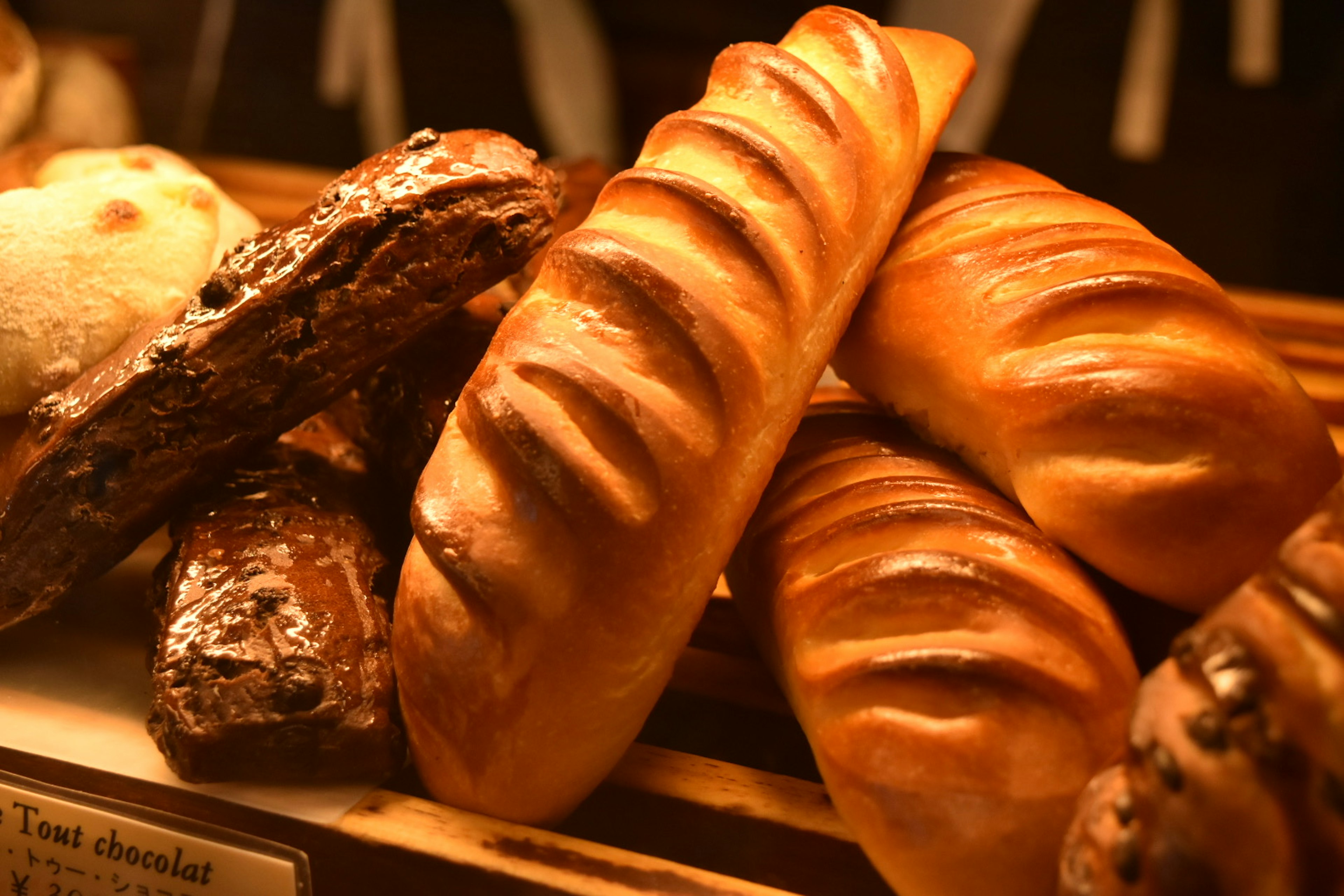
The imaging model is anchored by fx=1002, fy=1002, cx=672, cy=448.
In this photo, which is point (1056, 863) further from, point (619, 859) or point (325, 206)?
point (325, 206)

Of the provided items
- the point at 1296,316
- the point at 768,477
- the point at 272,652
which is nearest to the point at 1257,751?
the point at 768,477

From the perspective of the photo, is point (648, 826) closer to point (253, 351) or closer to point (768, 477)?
point (768, 477)

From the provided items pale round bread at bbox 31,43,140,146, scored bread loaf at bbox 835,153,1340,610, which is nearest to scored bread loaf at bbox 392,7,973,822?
scored bread loaf at bbox 835,153,1340,610

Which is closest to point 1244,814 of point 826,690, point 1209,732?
point 1209,732

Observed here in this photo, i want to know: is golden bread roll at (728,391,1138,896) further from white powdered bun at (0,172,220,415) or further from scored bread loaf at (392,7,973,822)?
white powdered bun at (0,172,220,415)

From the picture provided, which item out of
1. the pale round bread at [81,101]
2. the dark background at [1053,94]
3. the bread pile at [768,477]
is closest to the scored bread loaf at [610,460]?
the bread pile at [768,477]
